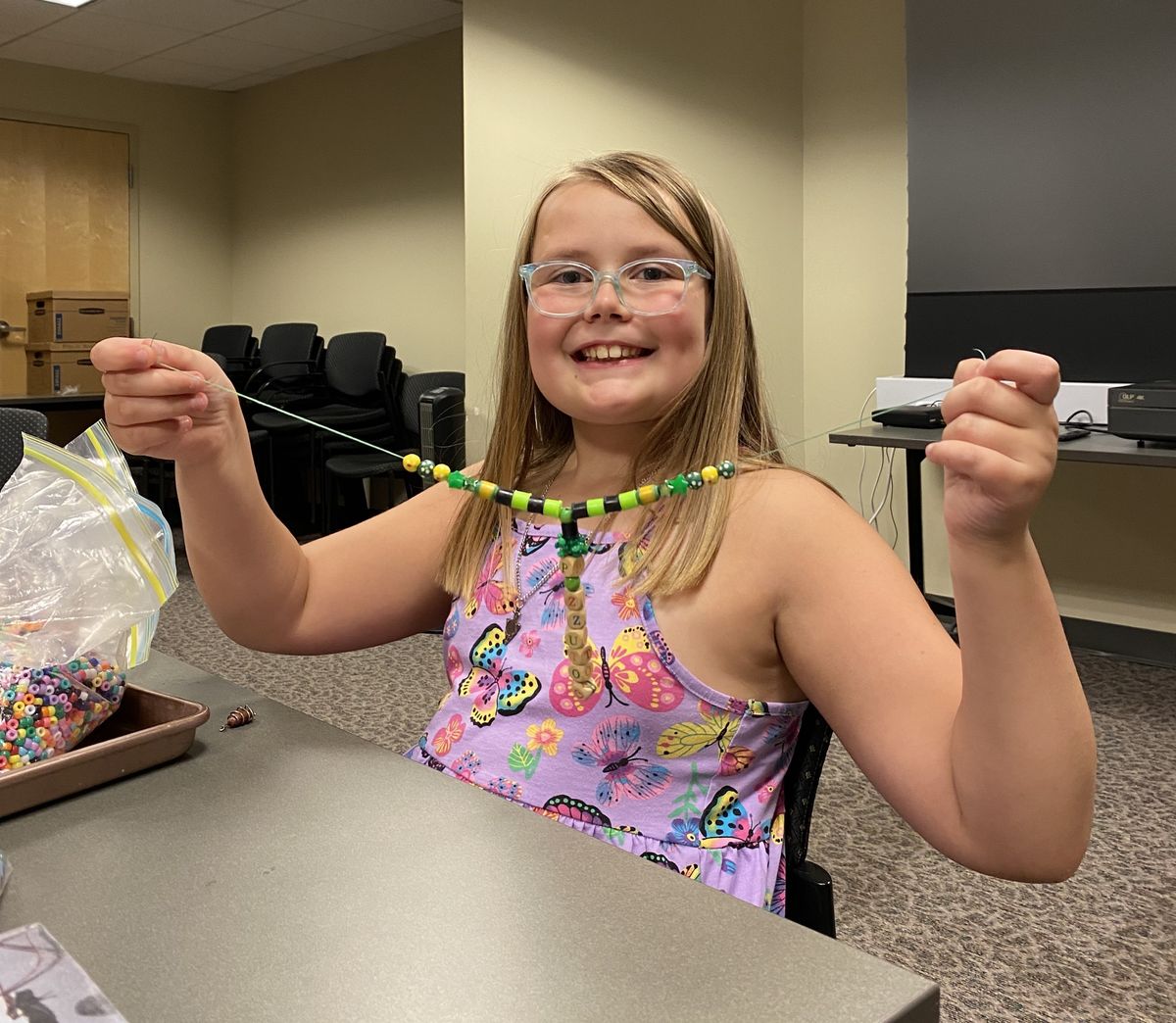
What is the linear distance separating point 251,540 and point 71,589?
208 millimetres

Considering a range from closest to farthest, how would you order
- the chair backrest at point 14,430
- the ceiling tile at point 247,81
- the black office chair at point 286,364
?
the chair backrest at point 14,430, the black office chair at point 286,364, the ceiling tile at point 247,81

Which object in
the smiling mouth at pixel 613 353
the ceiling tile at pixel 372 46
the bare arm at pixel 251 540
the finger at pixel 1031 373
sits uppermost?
the ceiling tile at pixel 372 46

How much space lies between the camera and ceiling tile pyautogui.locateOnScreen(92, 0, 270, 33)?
225 inches

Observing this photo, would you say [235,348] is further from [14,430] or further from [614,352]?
[614,352]

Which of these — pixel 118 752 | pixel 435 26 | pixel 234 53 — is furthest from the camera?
pixel 234 53

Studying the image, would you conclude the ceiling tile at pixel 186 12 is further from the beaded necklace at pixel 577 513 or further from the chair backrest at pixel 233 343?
the beaded necklace at pixel 577 513

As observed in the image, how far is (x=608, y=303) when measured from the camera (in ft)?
3.53

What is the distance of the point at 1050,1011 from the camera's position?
181 centimetres

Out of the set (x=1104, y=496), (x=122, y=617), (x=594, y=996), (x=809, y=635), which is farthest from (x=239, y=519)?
(x=1104, y=496)

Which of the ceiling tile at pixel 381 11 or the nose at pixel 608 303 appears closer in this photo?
the nose at pixel 608 303

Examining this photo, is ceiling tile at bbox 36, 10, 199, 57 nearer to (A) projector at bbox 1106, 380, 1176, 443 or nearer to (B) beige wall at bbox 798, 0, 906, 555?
(B) beige wall at bbox 798, 0, 906, 555

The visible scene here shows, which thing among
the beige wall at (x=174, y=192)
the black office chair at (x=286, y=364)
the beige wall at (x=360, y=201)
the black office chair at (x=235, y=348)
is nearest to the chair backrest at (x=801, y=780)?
the black office chair at (x=286, y=364)

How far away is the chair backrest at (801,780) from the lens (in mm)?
1099

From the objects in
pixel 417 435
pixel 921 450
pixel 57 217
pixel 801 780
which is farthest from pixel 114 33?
pixel 801 780
